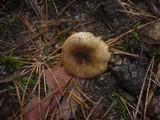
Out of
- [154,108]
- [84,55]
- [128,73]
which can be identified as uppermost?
[84,55]

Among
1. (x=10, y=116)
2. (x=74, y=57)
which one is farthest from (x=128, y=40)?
(x=10, y=116)

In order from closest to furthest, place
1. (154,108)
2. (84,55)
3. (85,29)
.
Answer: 1. (154,108)
2. (84,55)
3. (85,29)

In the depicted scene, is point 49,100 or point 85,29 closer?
point 49,100

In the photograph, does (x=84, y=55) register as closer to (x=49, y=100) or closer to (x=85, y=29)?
(x=85, y=29)

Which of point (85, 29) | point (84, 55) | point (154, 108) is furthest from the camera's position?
point (85, 29)

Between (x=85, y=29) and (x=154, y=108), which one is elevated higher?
(x=85, y=29)

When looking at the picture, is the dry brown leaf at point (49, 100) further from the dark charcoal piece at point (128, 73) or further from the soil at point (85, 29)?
the dark charcoal piece at point (128, 73)

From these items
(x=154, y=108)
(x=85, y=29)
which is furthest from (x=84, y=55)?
(x=154, y=108)
